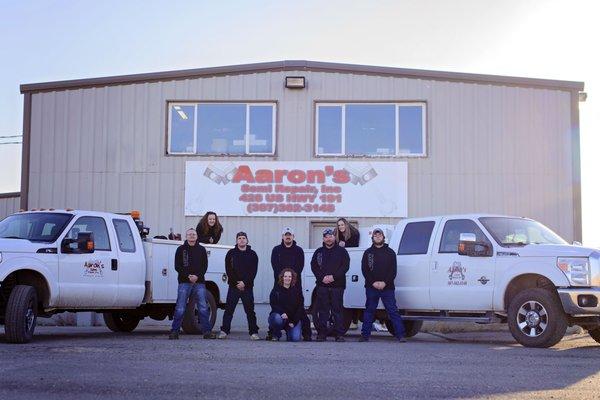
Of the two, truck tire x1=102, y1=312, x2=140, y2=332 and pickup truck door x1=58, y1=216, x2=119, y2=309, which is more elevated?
pickup truck door x1=58, y1=216, x2=119, y2=309

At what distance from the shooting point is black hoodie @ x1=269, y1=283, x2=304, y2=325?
14539 millimetres

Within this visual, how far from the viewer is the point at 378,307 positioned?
15656 mm

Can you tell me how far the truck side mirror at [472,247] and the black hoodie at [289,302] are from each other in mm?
2675

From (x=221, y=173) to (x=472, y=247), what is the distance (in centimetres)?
965

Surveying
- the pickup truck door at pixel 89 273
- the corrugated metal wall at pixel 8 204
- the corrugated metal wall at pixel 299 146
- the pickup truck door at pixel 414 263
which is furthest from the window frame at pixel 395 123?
the corrugated metal wall at pixel 8 204

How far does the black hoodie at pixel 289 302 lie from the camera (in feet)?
47.7

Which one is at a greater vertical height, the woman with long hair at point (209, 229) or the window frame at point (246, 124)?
the window frame at point (246, 124)

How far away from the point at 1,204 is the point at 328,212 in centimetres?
1416

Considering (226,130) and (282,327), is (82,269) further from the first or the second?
(226,130)

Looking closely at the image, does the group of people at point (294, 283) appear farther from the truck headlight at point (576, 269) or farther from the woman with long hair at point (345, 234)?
the truck headlight at point (576, 269)

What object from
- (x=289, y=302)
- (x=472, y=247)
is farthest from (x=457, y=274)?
(x=289, y=302)

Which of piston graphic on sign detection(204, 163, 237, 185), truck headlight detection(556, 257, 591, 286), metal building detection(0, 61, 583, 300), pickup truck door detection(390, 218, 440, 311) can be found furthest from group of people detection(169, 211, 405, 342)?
piston graphic on sign detection(204, 163, 237, 185)

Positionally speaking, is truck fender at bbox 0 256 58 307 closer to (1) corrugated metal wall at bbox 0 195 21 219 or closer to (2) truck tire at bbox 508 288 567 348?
(2) truck tire at bbox 508 288 567 348

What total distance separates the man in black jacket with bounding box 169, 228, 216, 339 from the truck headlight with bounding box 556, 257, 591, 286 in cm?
558
